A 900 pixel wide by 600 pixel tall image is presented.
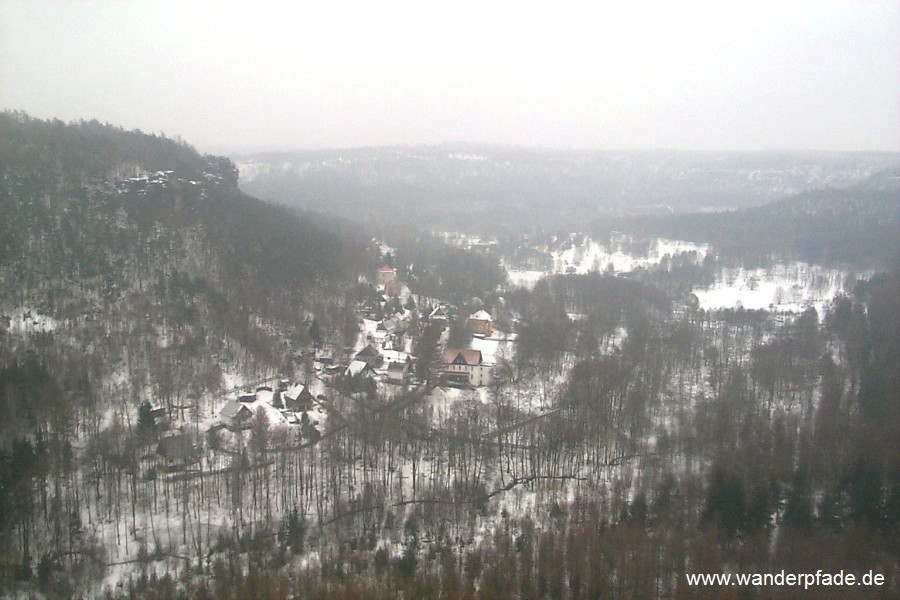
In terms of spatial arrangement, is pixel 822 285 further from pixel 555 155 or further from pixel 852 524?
pixel 555 155

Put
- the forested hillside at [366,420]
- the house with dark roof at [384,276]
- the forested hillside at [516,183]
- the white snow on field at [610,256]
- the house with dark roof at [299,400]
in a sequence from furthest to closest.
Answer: the forested hillside at [516,183] → the white snow on field at [610,256] → the house with dark roof at [384,276] → the house with dark roof at [299,400] → the forested hillside at [366,420]

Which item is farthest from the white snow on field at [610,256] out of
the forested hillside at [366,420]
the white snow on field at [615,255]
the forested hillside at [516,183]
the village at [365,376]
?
the village at [365,376]

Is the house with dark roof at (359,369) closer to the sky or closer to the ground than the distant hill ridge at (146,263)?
closer to the ground

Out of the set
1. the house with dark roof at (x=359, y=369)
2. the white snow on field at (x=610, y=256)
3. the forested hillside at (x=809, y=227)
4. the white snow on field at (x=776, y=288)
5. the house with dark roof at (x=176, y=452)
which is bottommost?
the house with dark roof at (x=176, y=452)

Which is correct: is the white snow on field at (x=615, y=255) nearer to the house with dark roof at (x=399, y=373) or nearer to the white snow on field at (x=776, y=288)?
the white snow on field at (x=776, y=288)

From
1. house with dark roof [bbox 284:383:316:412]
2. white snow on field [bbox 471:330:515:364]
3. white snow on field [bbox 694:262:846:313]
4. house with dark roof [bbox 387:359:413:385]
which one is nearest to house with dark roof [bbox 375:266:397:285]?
white snow on field [bbox 471:330:515:364]

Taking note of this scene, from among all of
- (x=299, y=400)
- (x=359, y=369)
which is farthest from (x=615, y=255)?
(x=299, y=400)

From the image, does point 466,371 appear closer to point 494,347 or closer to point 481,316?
point 494,347

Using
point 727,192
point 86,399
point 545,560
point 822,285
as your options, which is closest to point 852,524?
point 545,560
